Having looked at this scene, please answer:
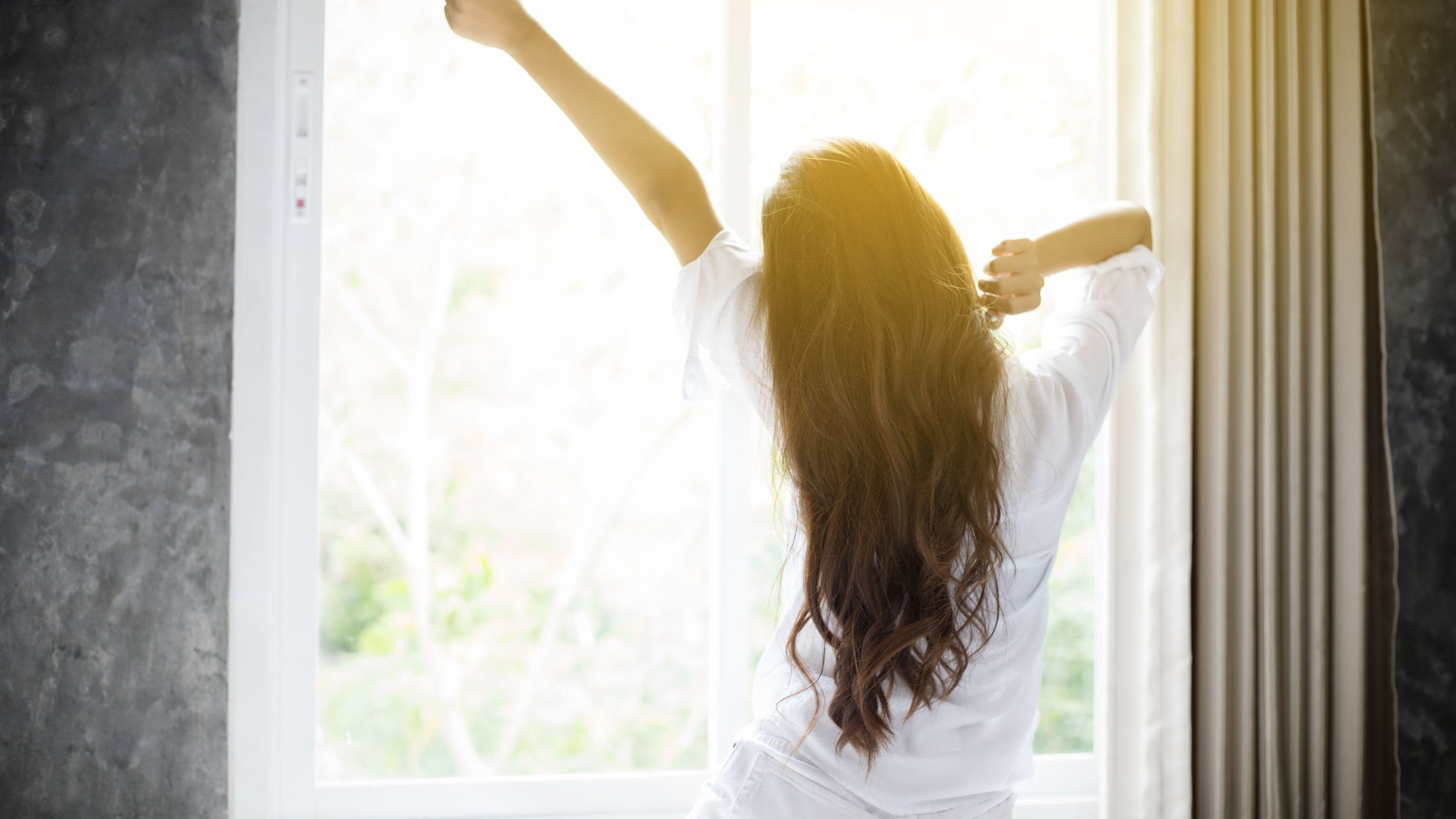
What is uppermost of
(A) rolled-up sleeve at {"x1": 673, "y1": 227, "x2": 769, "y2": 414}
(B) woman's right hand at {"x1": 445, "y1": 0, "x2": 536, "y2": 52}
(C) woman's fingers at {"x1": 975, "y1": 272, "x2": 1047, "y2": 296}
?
(B) woman's right hand at {"x1": 445, "y1": 0, "x2": 536, "y2": 52}

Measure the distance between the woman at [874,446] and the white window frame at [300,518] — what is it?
533 mm

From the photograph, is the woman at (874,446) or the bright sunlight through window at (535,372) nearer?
the woman at (874,446)

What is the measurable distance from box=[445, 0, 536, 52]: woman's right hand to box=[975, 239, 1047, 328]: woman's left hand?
642 millimetres

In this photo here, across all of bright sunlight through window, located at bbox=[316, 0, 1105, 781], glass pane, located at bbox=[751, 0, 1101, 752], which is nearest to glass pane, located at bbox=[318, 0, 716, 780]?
bright sunlight through window, located at bbox=[316, 0, 1105, 781]

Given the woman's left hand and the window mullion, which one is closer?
the woman's left hand

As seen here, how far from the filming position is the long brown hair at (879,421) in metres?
0.95

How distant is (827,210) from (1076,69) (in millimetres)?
1129

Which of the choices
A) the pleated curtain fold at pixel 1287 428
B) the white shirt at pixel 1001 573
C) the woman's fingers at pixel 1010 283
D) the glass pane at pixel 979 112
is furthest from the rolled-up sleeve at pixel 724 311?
the pleated curtain fold at pixel 1287 428

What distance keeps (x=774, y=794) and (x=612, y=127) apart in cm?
80

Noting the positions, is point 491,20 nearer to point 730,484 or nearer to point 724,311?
point 724,311

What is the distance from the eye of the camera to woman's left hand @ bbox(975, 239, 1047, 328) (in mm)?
1100

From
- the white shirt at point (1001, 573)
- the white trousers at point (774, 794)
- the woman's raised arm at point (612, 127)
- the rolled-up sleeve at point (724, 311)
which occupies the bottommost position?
the white trousers at point (774, 794)

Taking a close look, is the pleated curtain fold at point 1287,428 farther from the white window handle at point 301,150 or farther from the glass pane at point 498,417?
the white window handle at point 301,150

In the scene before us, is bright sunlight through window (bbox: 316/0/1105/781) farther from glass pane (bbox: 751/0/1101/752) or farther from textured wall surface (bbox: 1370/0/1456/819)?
textured wall surface (bbox: 1370/0/1456/819)
